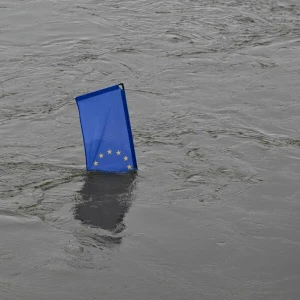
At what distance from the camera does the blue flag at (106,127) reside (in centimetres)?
781

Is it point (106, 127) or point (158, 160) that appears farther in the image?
point (158, 160)

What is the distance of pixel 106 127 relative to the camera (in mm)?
7824

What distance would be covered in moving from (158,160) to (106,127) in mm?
708

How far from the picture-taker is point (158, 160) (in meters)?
8.20

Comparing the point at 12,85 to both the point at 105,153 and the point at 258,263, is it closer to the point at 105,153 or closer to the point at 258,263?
the point at 105,153

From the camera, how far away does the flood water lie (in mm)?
6234

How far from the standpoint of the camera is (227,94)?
998cm

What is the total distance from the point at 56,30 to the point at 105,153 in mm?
5196

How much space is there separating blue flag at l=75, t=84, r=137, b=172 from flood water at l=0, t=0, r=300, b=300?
0.73 ft

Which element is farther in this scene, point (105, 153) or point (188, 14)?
point (188, 14)

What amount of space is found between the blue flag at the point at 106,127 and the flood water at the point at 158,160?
8.8 inches

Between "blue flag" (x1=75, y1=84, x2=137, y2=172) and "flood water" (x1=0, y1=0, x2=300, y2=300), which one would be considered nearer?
"flood water" (x1=0, y1=0, x2=300, y2=300)

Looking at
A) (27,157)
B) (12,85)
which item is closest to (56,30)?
(12,85)

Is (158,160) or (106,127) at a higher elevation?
(106,127)
